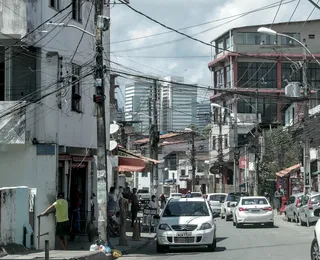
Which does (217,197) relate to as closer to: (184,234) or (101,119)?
(184,234)

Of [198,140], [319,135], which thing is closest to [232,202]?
[319,135]

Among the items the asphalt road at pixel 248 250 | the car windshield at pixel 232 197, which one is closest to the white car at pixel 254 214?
the asphalt road at pixel 248 250

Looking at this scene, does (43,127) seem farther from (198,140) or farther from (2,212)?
(198,140)

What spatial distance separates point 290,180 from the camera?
180ft

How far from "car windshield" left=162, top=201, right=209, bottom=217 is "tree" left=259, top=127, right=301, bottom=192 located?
34.4 metres

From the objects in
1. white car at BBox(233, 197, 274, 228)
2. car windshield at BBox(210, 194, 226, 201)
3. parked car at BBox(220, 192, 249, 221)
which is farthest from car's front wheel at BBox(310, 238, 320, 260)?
car windshield at BBox(210, 194, 226, 201)

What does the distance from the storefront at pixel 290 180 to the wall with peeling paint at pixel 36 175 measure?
3287 centimetres

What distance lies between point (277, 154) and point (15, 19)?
4119 centimetres

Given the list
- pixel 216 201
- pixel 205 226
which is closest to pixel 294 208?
pixel 216 201

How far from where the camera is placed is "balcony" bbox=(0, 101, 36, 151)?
62.1ft

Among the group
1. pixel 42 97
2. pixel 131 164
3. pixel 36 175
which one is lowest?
pixel 36 175

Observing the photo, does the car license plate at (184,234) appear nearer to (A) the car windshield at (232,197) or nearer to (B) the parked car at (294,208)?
(B) the parked car at (294,208)

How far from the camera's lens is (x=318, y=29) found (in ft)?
254

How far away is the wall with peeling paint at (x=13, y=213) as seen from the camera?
17.0 meters
